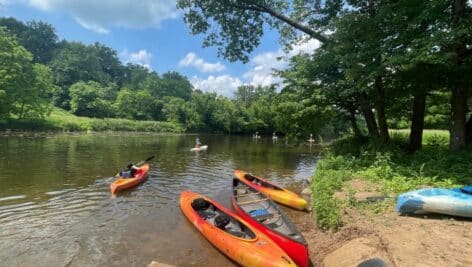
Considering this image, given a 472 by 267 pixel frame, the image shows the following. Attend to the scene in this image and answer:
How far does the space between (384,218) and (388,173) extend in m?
4.31

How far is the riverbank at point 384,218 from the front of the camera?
5.70m

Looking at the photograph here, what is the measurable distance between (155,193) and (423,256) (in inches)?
443

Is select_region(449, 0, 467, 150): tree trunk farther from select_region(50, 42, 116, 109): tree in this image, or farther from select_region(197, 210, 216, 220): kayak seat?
select_region(50, 42, 116, 109): tree

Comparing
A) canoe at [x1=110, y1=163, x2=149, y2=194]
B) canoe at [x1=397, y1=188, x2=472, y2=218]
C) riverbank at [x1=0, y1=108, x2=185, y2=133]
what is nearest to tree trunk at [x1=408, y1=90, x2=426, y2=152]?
canoe at [x1=397, y1=188, x2=472, y2=218]

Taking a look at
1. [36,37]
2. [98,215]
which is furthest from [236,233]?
[36,37]

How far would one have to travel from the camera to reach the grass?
8.84 metres

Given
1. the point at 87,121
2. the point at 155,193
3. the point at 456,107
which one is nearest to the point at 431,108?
the point at 456,107

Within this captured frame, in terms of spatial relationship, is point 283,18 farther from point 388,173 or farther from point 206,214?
point 206,214

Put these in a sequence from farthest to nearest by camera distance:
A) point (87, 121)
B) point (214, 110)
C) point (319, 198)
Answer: point (214, 110) → point (87, 121) → point (319, 198)

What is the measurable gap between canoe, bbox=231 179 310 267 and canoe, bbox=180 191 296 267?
0.73 ft

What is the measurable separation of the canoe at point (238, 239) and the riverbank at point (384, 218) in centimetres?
109

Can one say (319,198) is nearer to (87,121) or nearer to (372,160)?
(372,160)

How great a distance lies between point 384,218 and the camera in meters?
7.38

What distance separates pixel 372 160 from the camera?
535 inches
